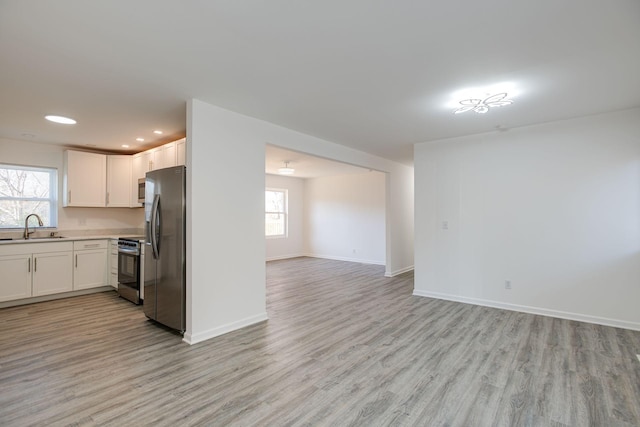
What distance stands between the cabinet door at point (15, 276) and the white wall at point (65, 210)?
3.27ft

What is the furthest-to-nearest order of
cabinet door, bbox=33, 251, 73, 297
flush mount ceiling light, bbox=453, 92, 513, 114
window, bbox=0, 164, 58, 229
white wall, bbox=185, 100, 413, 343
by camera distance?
window, bbox=0, 164, 58, 229
cabinet door, bbox=33, 251, 73, 297
white wall, bbox=185, 100, 413, 343
flush mount ceiling light, bbox=453, 92, 513, 114

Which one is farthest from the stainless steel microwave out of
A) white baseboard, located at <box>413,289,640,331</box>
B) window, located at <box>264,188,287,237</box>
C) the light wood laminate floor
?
white baseboard, located at <box>413,289,640,331</box>

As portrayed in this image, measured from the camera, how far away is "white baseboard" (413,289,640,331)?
3.59 meters

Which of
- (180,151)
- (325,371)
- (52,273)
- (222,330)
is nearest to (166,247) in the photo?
(222,330)

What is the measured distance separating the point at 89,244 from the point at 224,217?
3.12 meters

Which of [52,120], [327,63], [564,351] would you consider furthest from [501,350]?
[52,120]

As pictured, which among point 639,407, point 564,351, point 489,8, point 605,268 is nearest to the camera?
point 489,8

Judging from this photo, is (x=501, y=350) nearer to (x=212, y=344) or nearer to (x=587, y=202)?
(x=587, y=202)

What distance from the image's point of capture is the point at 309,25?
196 cm

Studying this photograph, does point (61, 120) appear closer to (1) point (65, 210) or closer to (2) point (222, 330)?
(1) point (65, 210)

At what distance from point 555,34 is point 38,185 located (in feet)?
22.8

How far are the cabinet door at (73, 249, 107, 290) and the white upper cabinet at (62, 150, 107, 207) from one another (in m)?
0.87

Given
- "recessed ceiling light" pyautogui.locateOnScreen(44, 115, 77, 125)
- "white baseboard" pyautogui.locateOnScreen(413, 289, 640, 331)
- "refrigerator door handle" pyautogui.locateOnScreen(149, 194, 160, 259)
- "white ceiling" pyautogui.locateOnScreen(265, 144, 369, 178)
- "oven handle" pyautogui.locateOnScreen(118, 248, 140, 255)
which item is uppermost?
"white ceiling" pyautogui.locateOnScreen(265, 144, 369, 178)

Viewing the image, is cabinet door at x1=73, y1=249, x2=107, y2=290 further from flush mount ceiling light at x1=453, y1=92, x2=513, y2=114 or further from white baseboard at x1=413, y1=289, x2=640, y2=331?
flush mount ceiling light at x1=453, y1=92, x2=513, y2=114
